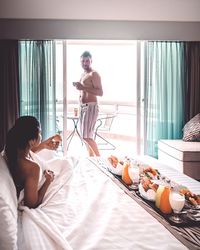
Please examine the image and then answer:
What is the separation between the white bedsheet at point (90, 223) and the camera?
1188 mm

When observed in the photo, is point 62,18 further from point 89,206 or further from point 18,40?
point 89,206

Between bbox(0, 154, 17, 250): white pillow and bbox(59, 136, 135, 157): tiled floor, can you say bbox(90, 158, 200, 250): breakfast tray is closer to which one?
bbox(0, 154, 17, 250): white pillow

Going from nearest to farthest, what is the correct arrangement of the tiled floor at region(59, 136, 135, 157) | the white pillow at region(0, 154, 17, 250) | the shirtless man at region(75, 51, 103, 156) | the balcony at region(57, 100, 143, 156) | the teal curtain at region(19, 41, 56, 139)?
the white pillow at region(0, 154, 17, 250) < the shirtless man at region(75, 51, 103, 156) < the teal curtain at region(19, 41, 56, 139) < the tiled floor at region(59, 136, 135, 157) < the balcony at region(57, 100, 143, 156)

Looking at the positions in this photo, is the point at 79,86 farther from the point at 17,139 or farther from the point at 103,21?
the point at 17,139

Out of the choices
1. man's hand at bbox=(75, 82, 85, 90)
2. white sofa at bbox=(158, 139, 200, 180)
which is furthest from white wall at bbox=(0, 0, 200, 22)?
white sofa at bbox=(158, 139, 200, 180)

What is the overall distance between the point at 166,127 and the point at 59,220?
3.39 meters

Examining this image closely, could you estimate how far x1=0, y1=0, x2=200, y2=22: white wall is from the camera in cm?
366

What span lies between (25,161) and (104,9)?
2.88 m

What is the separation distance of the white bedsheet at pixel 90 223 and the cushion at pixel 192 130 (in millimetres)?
2545

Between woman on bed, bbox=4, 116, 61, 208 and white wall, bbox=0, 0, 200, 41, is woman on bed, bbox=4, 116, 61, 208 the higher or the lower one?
the lower one

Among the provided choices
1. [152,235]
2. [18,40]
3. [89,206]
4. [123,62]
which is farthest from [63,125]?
[152,235]

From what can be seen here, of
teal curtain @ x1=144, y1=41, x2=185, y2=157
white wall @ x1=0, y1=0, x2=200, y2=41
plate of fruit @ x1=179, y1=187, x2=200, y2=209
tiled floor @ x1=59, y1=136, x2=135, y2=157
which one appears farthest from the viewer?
tiled floor @ x1=59, y1=136, x2=135, y2=157

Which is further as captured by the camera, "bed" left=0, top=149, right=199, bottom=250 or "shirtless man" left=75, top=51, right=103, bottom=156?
"shirtless man" left=75, top=51, right=103, bottom=156

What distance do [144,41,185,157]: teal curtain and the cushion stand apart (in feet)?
0.84
